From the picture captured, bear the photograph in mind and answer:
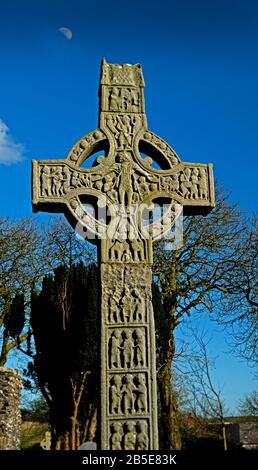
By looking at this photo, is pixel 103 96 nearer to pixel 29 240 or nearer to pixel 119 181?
pixel 119 181

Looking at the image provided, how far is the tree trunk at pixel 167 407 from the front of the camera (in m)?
17.7

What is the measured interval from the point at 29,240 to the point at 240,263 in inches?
399

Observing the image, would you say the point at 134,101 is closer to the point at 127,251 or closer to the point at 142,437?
the point at 127,251

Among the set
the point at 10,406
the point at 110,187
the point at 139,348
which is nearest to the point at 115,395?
the point at 139,348

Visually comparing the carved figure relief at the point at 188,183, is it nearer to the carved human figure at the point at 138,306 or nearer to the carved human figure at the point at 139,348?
the carved human figure at the point at 138,306

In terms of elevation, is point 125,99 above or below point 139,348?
above

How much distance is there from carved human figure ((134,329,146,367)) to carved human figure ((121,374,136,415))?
16cm

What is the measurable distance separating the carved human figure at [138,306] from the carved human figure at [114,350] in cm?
26

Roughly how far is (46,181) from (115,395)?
90.3 inches

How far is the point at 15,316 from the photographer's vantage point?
72.6ft

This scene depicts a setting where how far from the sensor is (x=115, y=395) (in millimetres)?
5148

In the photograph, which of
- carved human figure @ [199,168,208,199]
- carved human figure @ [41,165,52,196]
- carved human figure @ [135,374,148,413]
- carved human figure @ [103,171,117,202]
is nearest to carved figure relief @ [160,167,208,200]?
carved human figure @ [199,168,208,199]

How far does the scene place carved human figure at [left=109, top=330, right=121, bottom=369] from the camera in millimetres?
5250
